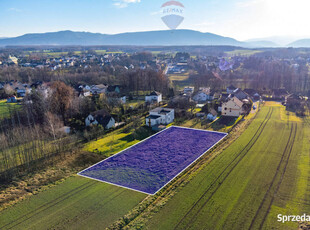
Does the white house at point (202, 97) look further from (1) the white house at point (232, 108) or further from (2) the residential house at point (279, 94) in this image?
(2) the residential house at point (279, 94)

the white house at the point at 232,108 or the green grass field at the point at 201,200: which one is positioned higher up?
the white house at the point at 232,108

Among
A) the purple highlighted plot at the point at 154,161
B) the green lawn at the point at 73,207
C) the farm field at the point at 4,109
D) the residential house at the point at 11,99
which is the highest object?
the residential house at the point at 11,99

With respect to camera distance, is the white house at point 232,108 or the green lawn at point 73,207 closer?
the green lawn at point 73,207

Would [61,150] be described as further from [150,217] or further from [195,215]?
[195,215]

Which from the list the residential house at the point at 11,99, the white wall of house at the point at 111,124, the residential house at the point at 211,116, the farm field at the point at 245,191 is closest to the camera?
the farm field at the point at 245,191

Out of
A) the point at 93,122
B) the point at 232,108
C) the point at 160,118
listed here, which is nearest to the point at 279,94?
the point at 232,108

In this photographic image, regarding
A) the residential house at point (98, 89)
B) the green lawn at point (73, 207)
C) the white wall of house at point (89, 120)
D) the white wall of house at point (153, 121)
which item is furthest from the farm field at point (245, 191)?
the residential house at point (98, 89)

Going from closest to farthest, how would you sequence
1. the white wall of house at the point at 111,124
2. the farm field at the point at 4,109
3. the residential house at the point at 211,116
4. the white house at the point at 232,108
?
the white wall of house at the point at 111,124 → the residential house at the point at 211,116 → the farm field at the point at 4,109 → the white house at the point at 232,108
